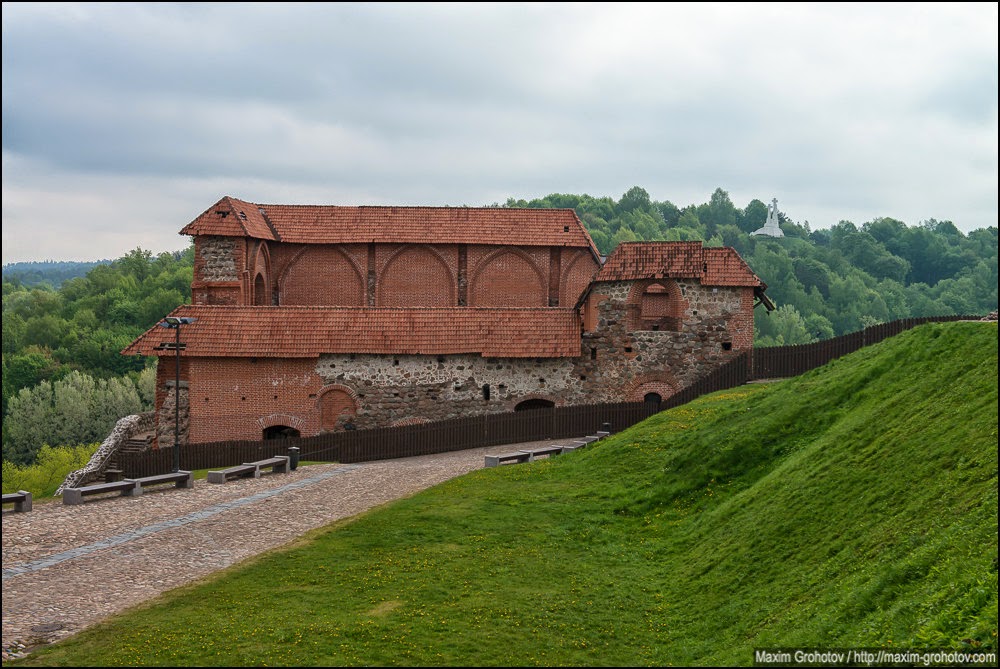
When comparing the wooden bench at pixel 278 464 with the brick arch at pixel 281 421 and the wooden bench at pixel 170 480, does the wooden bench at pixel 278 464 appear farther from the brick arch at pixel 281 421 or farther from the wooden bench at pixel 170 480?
the brick arch at pixel 281 421

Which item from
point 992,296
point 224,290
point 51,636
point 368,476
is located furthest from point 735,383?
point 992,296

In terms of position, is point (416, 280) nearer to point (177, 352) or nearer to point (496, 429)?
point (496, 429)

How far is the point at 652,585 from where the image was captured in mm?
12273

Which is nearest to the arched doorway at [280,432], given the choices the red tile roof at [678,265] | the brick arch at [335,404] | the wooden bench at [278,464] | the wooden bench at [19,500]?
the brick arch at [335,404]

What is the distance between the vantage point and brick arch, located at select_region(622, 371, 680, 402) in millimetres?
29359

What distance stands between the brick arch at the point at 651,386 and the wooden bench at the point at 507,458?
7.32 m

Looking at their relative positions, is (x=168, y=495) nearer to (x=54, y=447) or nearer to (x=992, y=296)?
(x=54, y=447)

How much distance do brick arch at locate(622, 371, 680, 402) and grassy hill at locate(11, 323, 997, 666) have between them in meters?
11.9

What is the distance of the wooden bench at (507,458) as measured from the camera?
22547mm

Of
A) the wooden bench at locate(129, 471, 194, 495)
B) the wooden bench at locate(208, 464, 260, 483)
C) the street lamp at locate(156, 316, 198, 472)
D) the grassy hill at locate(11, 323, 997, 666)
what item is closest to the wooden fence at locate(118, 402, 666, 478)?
the street lamp at locate(156, 316, 198, 472)

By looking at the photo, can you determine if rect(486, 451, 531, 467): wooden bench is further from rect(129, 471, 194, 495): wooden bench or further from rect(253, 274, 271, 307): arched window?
rect(253, 274, 271, 307): arched window

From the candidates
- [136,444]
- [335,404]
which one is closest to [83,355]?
[136,444]

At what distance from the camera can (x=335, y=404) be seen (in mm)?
29375

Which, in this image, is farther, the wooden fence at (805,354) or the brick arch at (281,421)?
the brick arch at (281,421)
